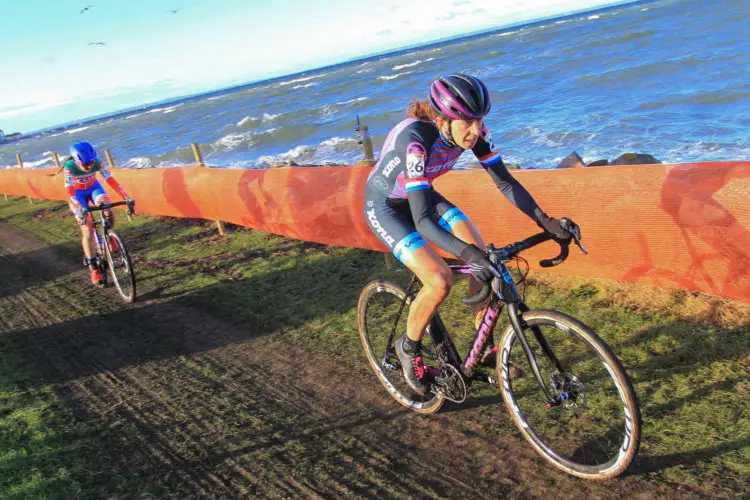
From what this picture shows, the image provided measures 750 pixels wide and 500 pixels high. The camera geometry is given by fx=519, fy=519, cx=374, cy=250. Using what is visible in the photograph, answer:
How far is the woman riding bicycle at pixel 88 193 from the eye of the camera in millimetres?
8102

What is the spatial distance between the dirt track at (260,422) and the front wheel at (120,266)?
2.67ft

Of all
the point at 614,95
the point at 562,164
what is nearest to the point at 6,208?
the point at 562,164

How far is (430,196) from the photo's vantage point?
3.46 meters

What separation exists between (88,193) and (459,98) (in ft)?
24.5

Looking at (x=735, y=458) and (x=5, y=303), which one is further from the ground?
(x=5, y=303)

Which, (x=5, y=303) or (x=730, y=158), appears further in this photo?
(x=730, y=158)

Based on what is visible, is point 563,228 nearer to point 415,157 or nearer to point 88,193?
point 415,157

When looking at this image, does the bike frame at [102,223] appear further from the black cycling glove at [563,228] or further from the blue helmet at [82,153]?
the black cycling glove at [563,228]

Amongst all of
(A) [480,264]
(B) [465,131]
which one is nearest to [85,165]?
(B) [465,131]

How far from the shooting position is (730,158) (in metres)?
12.3

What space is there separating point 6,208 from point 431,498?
2230 cm

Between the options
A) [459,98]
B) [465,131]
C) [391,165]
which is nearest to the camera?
[459,98]

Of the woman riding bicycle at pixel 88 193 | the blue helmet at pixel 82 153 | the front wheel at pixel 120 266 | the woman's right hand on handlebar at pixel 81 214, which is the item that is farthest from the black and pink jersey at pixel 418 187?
the woman's right hand on handlebar at pixel 81 214

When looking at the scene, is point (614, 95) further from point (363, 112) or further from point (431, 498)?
point (431, 498)
